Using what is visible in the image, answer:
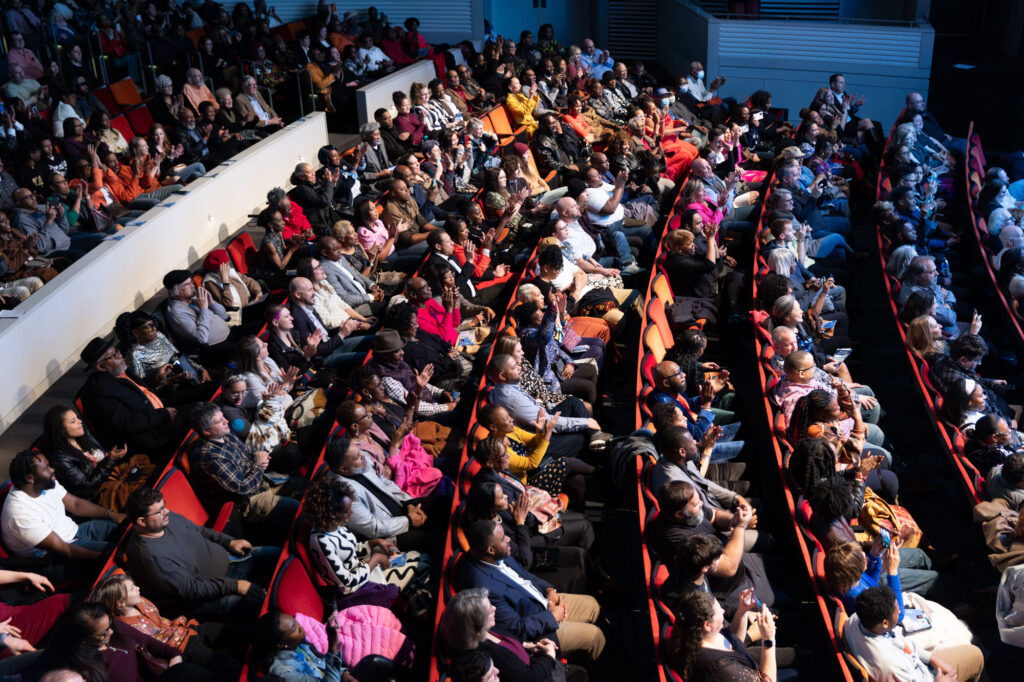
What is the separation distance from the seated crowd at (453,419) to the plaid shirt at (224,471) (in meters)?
0.02

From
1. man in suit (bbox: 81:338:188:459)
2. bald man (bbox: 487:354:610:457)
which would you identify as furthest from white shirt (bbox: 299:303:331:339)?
bald man (bbox: 487:354:610:457)

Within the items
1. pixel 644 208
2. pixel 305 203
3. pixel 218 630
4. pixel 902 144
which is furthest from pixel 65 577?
pixel 902 144

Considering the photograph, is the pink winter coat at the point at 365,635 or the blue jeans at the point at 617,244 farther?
the blue jeans at the point at 617,244

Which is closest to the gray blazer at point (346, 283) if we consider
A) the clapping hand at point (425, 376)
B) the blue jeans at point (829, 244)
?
the clapping hand at point (425, 376)

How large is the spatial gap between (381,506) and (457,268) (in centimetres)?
267

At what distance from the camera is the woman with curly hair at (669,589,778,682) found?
344 cm

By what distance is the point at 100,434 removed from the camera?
5.11m

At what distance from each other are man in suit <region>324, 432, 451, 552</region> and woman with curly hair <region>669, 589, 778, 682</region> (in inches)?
55.2

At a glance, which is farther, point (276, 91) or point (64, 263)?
point (276, 91)

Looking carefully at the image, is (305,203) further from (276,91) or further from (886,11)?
(886,11)

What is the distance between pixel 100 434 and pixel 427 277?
2.37m

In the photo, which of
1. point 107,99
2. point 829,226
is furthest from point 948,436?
point 107,99

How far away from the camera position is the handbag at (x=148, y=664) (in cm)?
364

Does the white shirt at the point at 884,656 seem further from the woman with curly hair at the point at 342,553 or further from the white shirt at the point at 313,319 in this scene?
the white shirt at the point at 313,319
